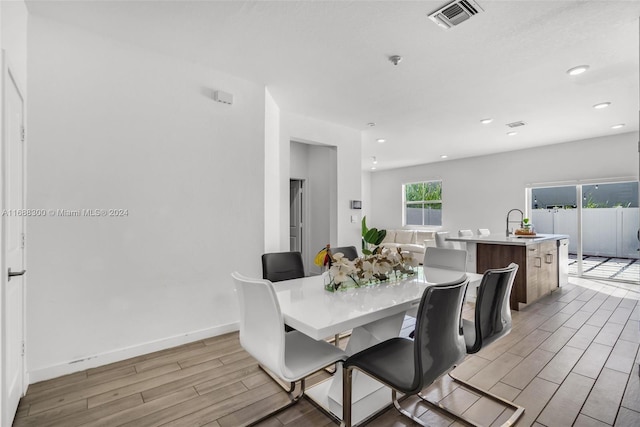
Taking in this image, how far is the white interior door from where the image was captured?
5.21 ft

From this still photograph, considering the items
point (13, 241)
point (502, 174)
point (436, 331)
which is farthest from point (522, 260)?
point (13, 241)

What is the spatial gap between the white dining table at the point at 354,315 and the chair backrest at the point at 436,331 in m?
0.26

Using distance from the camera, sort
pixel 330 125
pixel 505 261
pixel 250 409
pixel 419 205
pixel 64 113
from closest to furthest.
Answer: pixel 250 409, pixel 64 113, pixel 505 261, pixel 330 125, pixel 419 205

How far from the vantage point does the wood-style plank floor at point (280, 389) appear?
1.80 metres

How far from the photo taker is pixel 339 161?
485 centimetres

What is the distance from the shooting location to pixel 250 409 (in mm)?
1882

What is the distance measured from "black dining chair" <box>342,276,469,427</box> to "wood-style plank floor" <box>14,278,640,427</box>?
1.55ft

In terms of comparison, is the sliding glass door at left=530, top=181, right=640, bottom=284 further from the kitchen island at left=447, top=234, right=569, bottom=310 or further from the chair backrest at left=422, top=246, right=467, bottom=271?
the chair backrest at left=422, top=246, right=467, bottom=271

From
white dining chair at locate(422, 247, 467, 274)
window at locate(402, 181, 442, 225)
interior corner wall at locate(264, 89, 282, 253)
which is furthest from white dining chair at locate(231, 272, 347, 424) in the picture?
window at locate(402, 181, 442, 225)

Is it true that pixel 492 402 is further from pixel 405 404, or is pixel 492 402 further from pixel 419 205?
pixel 419 205

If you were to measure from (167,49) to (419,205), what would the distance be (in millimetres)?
7505

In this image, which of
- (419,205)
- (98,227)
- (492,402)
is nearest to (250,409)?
(492,402)

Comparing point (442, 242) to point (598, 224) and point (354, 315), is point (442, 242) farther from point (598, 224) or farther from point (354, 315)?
point (598, 224)

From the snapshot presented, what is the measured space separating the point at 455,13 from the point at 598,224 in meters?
6.20
